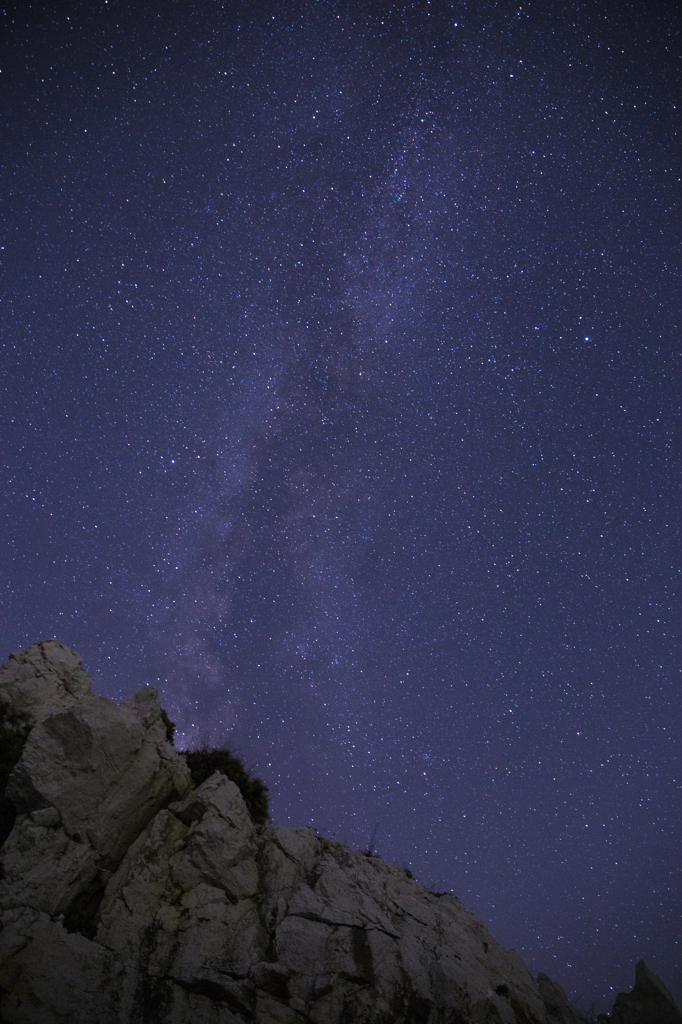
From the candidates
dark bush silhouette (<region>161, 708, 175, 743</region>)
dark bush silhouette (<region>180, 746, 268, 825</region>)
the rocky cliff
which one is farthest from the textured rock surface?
dark bush silhouette (<region>161, 708, 175, 743</region>)

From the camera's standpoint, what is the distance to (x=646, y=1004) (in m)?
17.7

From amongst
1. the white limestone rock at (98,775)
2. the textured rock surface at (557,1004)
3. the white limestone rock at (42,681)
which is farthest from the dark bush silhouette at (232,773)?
the textured rock surface at (557,1004)

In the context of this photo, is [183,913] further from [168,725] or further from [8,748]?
[8,748]

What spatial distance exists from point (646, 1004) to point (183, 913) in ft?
58.1

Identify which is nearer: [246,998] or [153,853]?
[246,998]

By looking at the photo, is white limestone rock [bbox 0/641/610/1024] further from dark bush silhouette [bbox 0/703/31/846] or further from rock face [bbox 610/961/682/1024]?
rock face [bbox 610/961/682/1024]

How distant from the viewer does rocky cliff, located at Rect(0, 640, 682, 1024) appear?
9969mm

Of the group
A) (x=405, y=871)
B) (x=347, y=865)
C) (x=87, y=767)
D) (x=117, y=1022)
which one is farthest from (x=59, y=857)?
(x=405, y=871)

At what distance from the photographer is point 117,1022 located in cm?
933

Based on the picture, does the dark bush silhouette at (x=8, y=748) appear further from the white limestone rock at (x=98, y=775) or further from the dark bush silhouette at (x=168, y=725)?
the dark bush silhouette at (x=168, y=725)

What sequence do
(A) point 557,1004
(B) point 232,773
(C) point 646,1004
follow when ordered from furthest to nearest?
(C) point 646,1004 < (B) point 232,773 < (A) point 557,1004

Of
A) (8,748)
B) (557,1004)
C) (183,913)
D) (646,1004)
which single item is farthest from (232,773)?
(646,1004)

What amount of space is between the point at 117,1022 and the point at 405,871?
374 inches

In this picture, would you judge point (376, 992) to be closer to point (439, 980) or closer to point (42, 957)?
point (439, 980)
